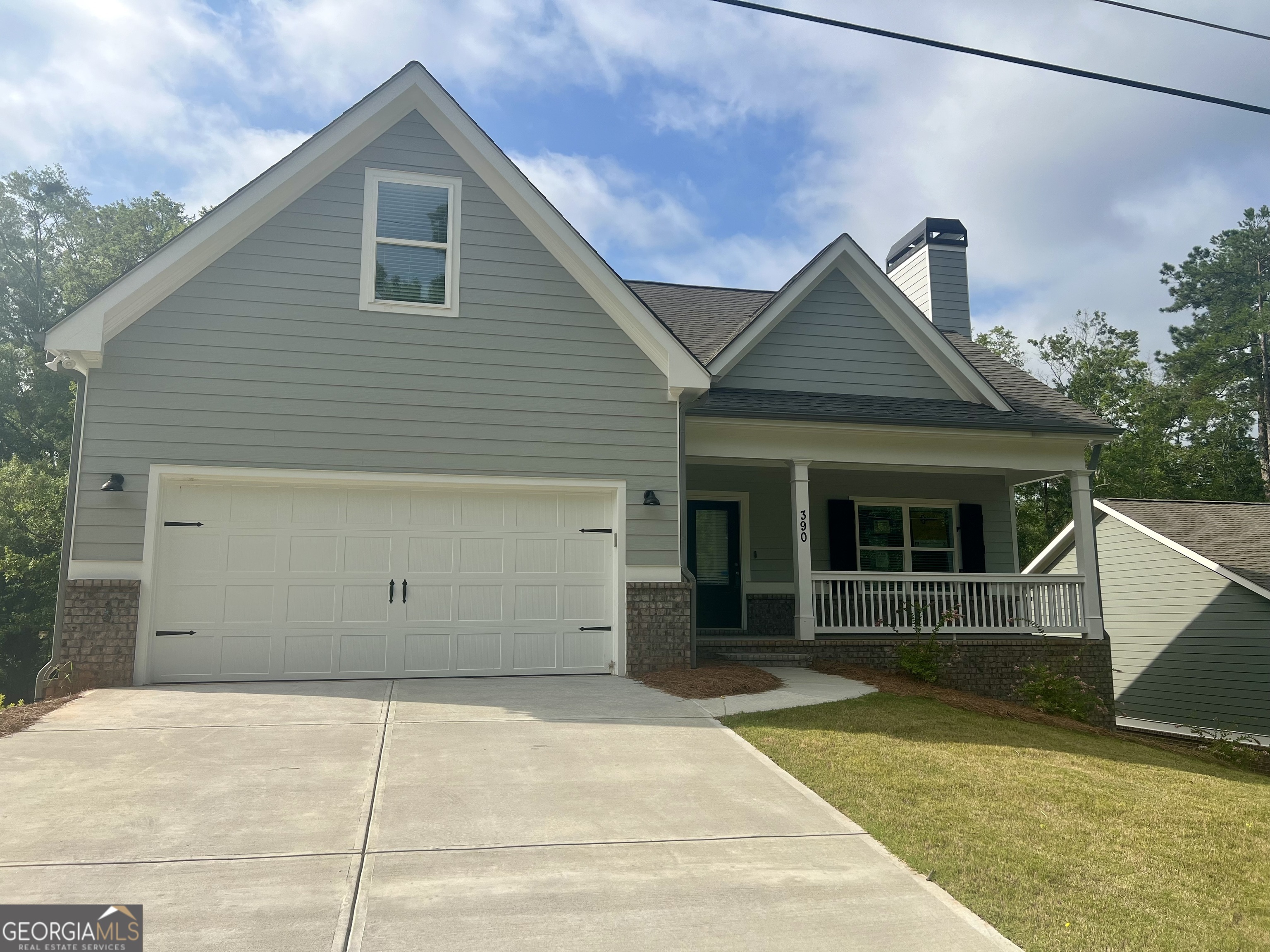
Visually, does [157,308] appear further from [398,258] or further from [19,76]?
[19,76]

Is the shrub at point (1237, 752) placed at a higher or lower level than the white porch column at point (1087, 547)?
lower

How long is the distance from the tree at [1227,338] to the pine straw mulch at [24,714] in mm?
37209

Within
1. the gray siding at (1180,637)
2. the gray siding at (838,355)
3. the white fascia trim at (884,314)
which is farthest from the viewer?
the gray siding at (1180,637)

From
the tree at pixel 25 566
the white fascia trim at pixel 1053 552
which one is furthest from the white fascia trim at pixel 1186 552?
the tree at pixel 25 566

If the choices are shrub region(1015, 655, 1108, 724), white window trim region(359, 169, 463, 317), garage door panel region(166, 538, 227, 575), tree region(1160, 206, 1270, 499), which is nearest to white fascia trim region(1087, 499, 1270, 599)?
shrub region(1015, 655, 1108, 724)

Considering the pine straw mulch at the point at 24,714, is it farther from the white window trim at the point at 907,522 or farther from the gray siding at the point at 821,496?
the white window trim at the point at 907,522

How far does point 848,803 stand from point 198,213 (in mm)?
34952

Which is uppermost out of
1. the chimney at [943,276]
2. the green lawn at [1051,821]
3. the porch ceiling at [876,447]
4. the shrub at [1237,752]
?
the chimney at [943,276]

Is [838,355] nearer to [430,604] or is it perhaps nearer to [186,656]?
[430,604]

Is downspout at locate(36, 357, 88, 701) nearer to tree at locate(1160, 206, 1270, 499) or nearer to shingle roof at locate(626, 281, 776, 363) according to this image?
shingle roof at locate(626, 281, 776, 363)

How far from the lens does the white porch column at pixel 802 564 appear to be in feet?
36.9

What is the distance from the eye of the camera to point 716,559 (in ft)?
44.2

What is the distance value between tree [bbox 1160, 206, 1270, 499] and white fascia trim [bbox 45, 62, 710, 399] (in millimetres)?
31767

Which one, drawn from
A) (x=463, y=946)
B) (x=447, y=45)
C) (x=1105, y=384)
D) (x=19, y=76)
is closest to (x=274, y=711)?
(x=463, y=946)
